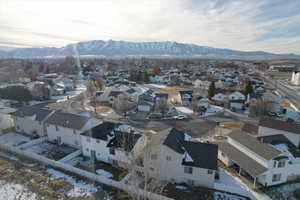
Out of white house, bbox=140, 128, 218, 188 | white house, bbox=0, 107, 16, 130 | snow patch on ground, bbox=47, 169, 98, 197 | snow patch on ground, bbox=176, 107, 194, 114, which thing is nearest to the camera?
snow patch on ground, bbox=47, 169, 98, 197

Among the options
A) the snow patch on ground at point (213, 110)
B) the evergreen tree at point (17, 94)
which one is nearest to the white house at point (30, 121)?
the evergreen tree at point (17, 94)

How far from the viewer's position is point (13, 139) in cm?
2586

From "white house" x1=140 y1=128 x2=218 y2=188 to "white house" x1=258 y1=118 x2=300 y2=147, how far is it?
36.9 feet

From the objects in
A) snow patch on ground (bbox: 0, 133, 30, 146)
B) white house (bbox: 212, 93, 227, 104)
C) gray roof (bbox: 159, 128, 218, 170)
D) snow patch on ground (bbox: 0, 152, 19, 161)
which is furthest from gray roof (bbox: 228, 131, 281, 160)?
snow patch on ground (bbox: 0, 133, 30, 146)

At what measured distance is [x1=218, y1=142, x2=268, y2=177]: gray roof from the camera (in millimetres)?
16734

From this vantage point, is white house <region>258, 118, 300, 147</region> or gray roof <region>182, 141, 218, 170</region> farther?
white house <region>258, 118, 300, 147</region>

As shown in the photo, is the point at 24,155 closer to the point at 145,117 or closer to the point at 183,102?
the point at 145,117

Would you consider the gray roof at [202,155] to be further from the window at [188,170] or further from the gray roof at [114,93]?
the gray roof at [114,93]

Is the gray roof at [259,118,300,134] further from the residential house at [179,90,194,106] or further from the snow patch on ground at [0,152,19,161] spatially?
the snow patch on ground at [0,152,19,161]

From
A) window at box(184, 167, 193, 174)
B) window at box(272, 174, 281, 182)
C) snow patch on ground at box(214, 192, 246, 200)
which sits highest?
window at box(184, 167, 193, 174)

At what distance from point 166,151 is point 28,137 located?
2228 cm

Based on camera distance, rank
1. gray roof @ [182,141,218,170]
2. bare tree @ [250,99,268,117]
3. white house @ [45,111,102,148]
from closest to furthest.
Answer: gray roof @ [182,141,218,170] → white house @ [45,111,102,148] → bare tree @ [250,99,268,117]

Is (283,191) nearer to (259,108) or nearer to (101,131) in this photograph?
(101,131)

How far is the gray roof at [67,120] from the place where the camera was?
2314 cm
